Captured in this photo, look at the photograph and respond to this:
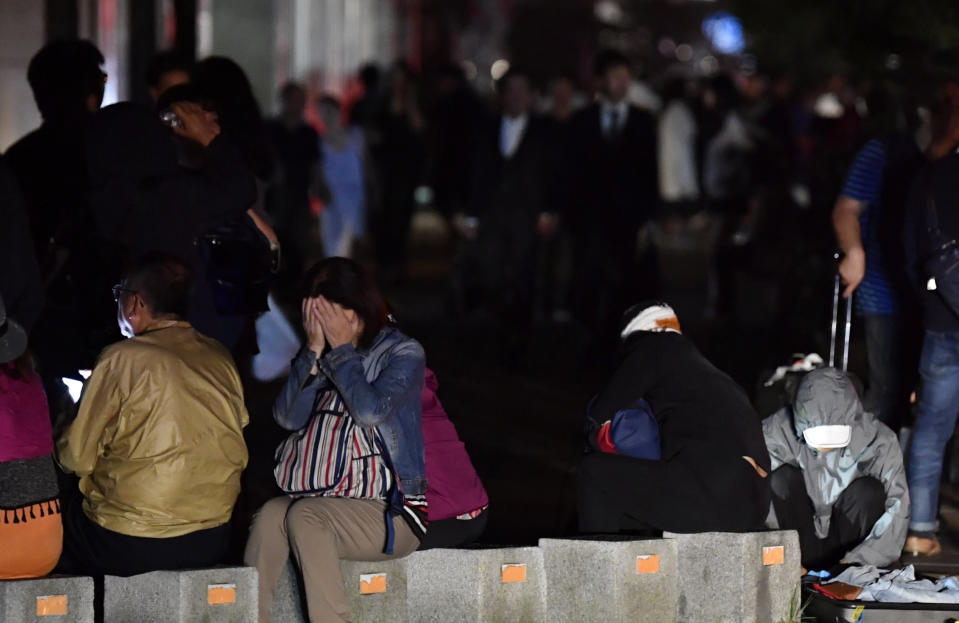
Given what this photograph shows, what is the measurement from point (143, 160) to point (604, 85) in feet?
18.1

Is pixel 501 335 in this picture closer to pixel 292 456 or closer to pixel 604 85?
pixel 604 85

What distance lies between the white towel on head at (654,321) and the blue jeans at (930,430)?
1.15m

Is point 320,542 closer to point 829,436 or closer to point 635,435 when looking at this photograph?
point 635,435

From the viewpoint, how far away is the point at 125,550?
5.90 m

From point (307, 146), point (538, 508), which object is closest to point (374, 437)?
point (538, 508)

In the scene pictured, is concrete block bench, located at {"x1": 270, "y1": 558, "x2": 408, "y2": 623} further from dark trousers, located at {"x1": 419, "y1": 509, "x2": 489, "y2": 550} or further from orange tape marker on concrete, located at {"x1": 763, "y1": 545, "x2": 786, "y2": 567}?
orange tape marker on concrete, located at {"x1": 763, "y1": 545, "x2": 786, "y2": 567}

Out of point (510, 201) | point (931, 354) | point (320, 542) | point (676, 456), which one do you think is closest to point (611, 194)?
point (510, 201)

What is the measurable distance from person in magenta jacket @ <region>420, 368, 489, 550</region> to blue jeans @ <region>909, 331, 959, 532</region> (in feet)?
7.11

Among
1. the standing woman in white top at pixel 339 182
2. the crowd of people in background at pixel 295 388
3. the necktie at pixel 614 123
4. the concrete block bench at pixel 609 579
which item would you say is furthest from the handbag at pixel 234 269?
the standing woman in white top at pixel 339 182

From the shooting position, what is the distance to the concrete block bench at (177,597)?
584 cm

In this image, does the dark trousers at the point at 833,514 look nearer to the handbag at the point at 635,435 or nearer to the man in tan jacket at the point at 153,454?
the handbag at the point at 635,435

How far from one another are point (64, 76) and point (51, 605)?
2.55 metres

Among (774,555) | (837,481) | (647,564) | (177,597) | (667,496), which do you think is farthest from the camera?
(837,481)

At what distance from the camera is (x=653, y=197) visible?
12.2 metres
